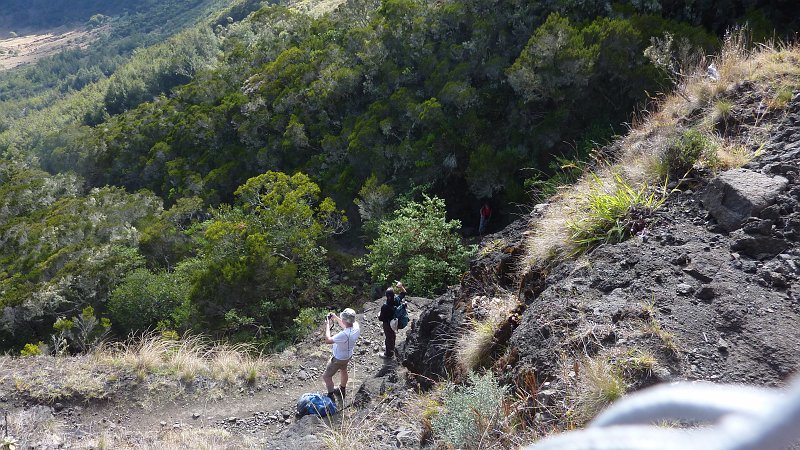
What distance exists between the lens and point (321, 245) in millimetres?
13758

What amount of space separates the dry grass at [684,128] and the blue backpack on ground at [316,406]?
8.06ft

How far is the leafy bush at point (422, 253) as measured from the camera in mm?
9938

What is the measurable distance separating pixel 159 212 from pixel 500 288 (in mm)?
15891

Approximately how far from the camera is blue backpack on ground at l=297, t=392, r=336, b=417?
590cm

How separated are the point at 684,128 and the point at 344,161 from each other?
1129 cm

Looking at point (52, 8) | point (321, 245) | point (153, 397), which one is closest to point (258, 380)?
point (153, 397)

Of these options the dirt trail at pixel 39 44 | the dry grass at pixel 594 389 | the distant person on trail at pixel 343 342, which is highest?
the dirt trail at pixel 39 44

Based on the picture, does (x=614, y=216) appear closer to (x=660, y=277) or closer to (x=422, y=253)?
(x=660, y=277)

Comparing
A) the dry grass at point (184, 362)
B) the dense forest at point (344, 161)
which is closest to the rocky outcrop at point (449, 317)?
the dry grass at point (184, 362)

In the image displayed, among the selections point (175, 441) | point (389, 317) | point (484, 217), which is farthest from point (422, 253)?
point (175, 441)

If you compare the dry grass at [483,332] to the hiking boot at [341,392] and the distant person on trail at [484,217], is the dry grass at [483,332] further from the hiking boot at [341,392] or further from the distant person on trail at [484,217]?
the distant person on trail at [484,217]

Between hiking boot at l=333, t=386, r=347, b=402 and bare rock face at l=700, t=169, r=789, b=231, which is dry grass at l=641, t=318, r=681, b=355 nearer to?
bare rock face at l=700, t=169, r=789, b=231

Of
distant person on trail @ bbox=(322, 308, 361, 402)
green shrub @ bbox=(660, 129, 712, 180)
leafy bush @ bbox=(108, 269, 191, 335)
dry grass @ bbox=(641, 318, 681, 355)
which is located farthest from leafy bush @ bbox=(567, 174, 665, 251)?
leafy bush @ bbox=(108, 269, 191, 335)

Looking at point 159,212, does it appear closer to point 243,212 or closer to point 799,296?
point 243,212
